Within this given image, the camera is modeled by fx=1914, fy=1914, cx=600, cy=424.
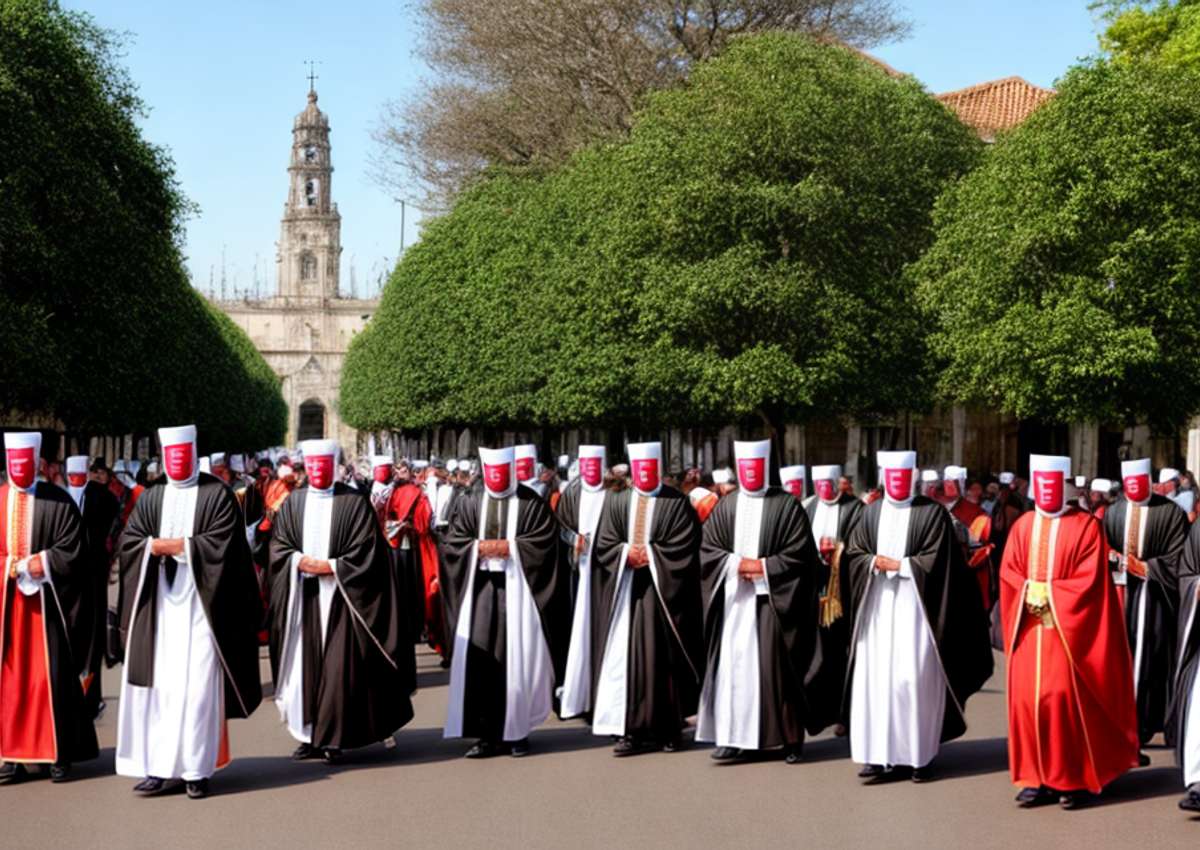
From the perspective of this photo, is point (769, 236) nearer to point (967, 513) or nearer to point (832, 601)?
point (967, 513)

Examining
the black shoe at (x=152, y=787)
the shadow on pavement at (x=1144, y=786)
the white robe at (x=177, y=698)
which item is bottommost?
the black shoe at (x=152, y=787)

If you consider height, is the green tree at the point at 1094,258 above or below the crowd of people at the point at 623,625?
above

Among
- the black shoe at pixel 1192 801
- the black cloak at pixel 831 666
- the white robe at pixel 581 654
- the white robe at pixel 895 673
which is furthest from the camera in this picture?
the white robe at pixel 581 654

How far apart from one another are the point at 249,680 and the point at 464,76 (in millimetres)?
40585

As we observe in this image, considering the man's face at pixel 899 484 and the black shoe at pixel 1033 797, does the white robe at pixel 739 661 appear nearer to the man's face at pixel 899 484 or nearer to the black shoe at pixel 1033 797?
the man's face at pixel 899 484

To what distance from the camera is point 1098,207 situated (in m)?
30.7

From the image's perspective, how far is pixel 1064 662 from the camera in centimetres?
1088

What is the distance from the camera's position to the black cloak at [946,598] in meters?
11.8

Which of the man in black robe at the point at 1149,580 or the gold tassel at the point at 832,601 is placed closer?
the gold tassel at the point at 832,601

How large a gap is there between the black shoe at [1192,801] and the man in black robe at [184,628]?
5416mm

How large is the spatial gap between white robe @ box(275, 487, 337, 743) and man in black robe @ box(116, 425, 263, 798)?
513 millimetres

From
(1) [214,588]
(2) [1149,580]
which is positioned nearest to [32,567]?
(1) [214,588]

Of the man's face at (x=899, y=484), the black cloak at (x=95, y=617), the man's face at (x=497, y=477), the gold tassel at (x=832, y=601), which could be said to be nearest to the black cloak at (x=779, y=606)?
the gold tassel at (x=832, y=601)

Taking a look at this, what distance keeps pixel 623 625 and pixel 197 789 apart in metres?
3.29
